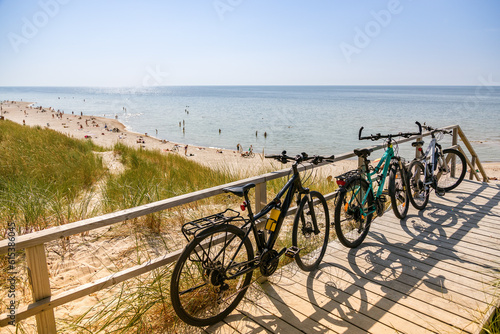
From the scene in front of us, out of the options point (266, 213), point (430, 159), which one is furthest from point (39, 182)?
point (430, 159)

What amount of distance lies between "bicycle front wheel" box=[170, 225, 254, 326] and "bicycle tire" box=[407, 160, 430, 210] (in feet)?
10.6

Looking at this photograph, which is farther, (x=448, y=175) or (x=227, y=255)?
(x=448, y=175)

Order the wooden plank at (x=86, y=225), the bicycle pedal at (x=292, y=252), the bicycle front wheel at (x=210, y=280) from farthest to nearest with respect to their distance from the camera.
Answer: the bicycle pedal at (x=292, y=252)
the bicycle front wheel at (x=210, y=280)
the wooden plank at (x=86, y=225)

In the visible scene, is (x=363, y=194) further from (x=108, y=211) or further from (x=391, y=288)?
(x=108, y=211)

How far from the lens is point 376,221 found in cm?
499

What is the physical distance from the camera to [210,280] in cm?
250

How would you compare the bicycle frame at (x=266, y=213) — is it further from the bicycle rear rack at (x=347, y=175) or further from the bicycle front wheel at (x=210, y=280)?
the bicycle rear rack at (x=347, y=175)

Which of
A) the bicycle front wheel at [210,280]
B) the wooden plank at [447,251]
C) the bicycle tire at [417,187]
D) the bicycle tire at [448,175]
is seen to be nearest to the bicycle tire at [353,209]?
the wooden plank at [447,251]

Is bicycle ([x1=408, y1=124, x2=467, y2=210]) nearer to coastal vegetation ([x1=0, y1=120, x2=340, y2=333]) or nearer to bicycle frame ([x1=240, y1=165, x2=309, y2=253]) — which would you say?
coastal vegetation ([x1=0, y1=120, x2=340, y2=333])

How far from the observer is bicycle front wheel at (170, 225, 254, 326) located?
2410mm

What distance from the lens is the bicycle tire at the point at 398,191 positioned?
447 centimetres

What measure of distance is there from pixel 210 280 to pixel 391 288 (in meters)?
1.73

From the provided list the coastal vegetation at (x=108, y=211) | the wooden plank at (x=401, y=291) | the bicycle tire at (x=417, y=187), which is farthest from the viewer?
the bicycle tire at (x=417, y=187)

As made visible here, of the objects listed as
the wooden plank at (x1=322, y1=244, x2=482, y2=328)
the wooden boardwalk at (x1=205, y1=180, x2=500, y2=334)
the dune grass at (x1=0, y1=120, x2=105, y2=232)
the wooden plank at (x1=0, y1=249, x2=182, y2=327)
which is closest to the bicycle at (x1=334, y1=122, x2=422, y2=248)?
the wooden boardwalk at (x1=205, y1=180, x2=500, y2=334)
